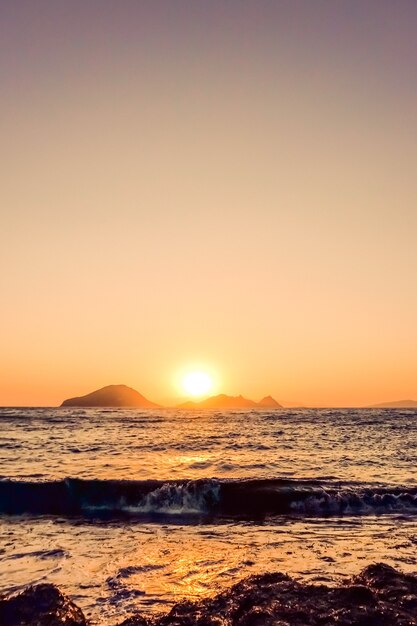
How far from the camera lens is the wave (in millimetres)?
17328

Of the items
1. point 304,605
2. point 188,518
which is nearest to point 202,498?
point 188,518

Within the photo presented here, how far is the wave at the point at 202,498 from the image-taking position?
1733 centimetres

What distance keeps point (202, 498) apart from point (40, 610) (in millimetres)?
12711

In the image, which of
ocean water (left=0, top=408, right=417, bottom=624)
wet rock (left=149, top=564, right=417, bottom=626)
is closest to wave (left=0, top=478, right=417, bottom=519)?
ocean water (left=0, top=408, right=417, bottom=624)

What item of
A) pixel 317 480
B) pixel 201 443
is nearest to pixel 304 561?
pixel 317 480

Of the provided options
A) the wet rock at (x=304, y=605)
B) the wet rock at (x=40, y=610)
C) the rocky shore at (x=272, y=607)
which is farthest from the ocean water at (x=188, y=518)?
the wet rock at (x=304, y=605)

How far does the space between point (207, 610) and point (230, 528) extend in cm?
764

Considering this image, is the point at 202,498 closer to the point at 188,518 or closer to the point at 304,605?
the point at 188,518

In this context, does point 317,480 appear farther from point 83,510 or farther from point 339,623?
point 339,623

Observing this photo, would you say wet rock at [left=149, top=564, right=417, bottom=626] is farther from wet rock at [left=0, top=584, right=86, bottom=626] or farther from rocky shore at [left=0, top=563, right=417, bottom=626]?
wet rock at [left=0, top=584, right=86, bottom=626]

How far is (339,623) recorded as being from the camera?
21.3 feet

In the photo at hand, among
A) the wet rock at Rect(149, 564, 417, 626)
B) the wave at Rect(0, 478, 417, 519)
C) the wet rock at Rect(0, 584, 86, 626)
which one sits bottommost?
the wave at Rect(0, 478, 417, 519)

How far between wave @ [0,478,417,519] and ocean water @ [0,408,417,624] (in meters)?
0.05

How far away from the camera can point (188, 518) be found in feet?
54.3
